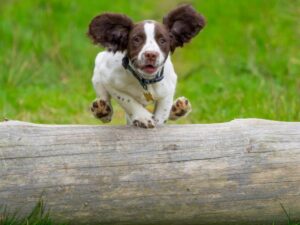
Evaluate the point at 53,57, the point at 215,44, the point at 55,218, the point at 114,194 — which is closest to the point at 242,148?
the point at 114,194

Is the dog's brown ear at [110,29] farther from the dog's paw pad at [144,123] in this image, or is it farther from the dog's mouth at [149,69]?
the dog's paw pad at [144,123]


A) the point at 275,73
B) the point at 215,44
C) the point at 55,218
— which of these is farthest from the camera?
the point at 215,44

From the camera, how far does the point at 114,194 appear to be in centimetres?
504

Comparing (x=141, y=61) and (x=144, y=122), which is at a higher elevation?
(x=141, y=61)

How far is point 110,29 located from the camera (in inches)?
223

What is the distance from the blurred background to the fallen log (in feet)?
8.14

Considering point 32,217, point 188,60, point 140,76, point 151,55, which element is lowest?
point 188,60

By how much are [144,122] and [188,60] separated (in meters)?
6.59

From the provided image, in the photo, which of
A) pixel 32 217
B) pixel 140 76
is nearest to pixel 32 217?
pixel 32 217

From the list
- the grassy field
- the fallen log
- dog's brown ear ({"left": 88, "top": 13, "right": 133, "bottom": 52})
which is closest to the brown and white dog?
dog's brown ear ({"left": 88, "top": 13, "right": 133, "bottom": 52})

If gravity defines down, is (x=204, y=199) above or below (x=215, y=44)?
above

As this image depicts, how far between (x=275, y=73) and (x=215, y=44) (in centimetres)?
196

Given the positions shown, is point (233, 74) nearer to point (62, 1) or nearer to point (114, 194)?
point (62, 1)

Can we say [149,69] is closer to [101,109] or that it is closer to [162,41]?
[162,41]
